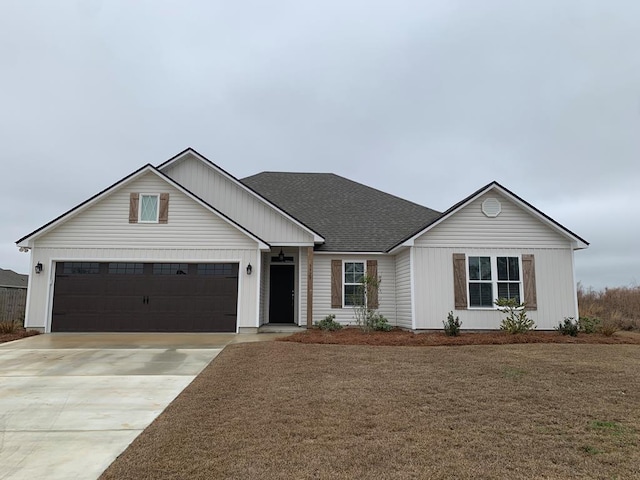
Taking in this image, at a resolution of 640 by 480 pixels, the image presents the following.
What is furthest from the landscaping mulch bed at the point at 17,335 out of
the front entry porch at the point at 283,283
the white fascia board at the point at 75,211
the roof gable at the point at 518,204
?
the roof gable at the point at 518,204

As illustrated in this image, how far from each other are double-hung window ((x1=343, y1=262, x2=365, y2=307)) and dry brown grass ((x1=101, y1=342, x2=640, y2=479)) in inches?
293

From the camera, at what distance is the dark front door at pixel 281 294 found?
57.2 ft

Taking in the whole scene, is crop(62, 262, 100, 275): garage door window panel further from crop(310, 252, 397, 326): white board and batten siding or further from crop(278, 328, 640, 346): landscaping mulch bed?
crop(310, 252, 397, 326): white board and batten siding

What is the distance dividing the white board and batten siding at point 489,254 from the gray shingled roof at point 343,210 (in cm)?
245

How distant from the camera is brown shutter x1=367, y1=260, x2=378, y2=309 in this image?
16.2 meters

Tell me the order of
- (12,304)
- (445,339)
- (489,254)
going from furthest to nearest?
(12,304) → (489,254) → (445,339)

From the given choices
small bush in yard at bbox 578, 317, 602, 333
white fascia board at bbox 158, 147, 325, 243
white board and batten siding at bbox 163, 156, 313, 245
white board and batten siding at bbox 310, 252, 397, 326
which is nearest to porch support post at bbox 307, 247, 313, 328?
white board and batten siding at bbox 163, 156, 313, 245

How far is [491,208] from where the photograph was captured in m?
14.7

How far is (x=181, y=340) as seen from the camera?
507 inches

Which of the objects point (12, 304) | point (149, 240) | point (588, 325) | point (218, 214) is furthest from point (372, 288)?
point (12, 304)

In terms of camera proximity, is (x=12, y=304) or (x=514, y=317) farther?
(x=12, y=304)

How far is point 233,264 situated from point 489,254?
812 centimetres

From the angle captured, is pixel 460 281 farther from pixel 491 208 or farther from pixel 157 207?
pixel 157 207

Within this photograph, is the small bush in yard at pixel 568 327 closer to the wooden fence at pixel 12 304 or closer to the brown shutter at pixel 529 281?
the brown shutter at pixel 529 281
